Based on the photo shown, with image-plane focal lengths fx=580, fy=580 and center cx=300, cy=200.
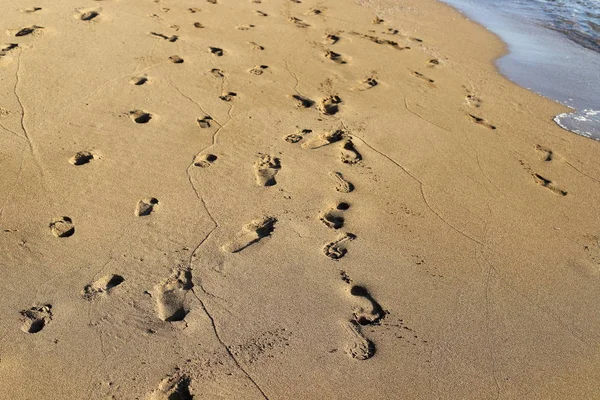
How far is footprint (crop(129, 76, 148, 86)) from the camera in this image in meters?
5.20

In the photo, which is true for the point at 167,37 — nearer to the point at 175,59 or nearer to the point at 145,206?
the point at 175,59

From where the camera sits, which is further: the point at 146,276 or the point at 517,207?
the point at 517,207

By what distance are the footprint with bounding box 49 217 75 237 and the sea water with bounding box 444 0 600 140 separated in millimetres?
4446

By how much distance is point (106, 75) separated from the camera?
525 centimetres

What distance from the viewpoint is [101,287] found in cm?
319

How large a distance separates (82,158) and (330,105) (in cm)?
219

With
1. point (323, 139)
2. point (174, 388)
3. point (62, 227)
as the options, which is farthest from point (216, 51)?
point (174, 388)

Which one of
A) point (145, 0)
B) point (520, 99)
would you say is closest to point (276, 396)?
point (520, 99)

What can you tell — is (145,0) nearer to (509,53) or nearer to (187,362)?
(509,53)

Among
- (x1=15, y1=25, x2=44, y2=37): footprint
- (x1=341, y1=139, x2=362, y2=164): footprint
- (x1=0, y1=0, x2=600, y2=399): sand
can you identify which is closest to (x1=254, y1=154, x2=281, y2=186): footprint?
(x1=0, y1=0, x2=600, y2=399): sand

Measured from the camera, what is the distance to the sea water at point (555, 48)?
→ 6082 millimetres

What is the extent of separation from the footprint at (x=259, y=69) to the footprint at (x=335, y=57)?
2.64ft

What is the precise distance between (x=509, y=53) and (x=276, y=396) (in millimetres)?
5915

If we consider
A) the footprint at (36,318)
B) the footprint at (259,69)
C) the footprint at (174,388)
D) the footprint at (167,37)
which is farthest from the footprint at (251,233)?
the footprint at (167,37)
